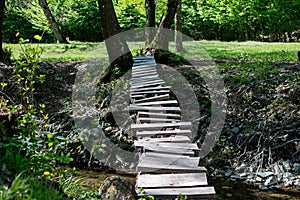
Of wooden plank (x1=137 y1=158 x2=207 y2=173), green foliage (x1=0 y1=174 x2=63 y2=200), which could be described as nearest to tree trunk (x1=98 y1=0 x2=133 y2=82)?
wooden plank (x1=137 y1=158 x2=207 y2=173)

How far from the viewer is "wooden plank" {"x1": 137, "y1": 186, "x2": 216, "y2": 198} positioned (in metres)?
4.16

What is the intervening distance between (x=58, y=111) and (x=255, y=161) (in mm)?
3965

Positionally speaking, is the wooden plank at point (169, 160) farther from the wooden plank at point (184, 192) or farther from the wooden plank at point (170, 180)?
the wooden plank at point (184, 192)

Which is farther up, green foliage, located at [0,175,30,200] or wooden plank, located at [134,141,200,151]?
green foliage, located at [0,175,30,200]

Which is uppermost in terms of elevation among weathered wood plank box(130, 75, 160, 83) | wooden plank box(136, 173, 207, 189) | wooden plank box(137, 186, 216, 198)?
weathered wood plank box(130, 75, 160, 83)

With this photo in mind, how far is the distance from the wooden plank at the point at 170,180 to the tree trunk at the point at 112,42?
4.68m

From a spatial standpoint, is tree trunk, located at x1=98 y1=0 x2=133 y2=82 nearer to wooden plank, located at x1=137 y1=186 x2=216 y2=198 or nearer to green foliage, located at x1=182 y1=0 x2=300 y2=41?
wooden plank, located at x1=137 y1=186 x2=216 y2=198

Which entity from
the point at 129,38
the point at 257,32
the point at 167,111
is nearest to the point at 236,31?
the point at 257,32

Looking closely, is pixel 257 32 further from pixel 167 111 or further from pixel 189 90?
pixel 167 111

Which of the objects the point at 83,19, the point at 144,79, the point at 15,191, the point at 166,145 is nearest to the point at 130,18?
the point at 83,19

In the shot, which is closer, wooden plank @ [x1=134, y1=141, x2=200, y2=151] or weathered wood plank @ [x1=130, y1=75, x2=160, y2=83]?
wooden plank @ [x1=134, y1=141, x2=200, y2=151]

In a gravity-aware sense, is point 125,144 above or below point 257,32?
below

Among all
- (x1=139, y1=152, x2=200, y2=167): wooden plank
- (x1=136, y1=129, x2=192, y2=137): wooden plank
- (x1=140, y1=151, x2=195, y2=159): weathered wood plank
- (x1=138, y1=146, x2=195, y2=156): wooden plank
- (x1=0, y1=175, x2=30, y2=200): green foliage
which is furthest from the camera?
(x1=136, y1=129, x2=192, y2=137): wooden plank

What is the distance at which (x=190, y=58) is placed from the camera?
11.0m
